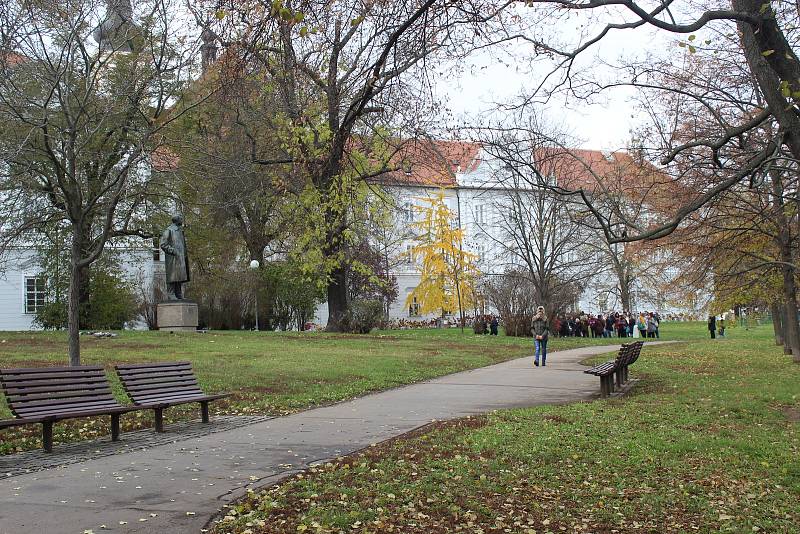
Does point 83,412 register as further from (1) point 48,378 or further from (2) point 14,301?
(2) point 14,301

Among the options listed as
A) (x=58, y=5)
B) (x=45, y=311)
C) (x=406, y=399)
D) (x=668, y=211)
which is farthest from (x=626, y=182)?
(x=45, y=311)

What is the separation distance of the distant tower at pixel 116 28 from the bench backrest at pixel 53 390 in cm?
780

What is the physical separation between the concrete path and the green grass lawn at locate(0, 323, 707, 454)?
4.71 ft

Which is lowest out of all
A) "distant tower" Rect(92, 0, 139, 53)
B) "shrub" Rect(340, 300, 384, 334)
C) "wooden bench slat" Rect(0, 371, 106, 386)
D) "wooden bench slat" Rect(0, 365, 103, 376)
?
"wooden bench slat" Rect(0, 371, 106, 386)

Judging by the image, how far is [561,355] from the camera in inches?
1013

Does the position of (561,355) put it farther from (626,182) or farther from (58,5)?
(58,5)

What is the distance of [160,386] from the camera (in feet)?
33.9

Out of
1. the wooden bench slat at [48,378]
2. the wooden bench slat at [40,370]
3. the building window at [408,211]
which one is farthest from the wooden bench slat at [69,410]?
the building window at [408,211]

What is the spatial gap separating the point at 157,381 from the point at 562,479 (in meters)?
5.64

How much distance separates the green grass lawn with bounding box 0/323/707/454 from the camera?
11.8 metres

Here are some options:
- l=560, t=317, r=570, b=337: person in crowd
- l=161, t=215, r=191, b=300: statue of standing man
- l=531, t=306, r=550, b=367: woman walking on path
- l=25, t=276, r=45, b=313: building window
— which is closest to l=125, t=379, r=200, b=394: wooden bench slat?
l=531, t=306, r=550, b=367: woman walking on path

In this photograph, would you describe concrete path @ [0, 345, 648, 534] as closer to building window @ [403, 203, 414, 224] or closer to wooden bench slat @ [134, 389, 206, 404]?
wooden bench slat @ [134, 389, 206, 404]

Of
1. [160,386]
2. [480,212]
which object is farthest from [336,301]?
[480,212]

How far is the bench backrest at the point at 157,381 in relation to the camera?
32.0ft
